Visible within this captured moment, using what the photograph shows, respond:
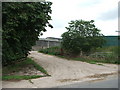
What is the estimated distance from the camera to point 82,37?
2336 centimetres

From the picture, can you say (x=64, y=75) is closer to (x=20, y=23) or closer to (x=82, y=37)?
(x=20, y=23)

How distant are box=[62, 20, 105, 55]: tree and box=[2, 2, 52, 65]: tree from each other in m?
7.82

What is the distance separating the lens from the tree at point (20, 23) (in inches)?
491

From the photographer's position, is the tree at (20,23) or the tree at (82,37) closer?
the tree at (20,23)

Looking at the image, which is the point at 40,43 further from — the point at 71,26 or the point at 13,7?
the point at 13,7

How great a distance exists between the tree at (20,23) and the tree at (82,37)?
7824 millimetres

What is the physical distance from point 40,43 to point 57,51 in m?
12.6

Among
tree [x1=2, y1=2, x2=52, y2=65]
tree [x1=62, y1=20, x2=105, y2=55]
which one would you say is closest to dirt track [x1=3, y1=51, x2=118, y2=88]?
tree [x1=2, y1=2, x2=52, y2=65]

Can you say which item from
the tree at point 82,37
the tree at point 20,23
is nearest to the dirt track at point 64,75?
the tree at point 20,23

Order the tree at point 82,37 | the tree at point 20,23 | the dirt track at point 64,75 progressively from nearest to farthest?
the dirt track at point 64,75 → the tree at point 20,23 → the tree at point 82,37

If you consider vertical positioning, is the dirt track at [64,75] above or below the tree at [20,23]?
below

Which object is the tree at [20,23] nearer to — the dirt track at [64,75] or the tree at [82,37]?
→ the dirt track at [64,75]

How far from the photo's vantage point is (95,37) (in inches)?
944

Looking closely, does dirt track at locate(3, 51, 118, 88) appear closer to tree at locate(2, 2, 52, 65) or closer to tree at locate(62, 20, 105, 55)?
tree at locate(2, 2, 52, 65)
